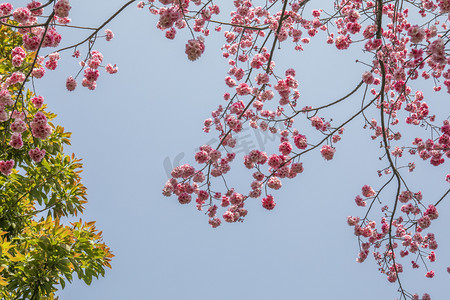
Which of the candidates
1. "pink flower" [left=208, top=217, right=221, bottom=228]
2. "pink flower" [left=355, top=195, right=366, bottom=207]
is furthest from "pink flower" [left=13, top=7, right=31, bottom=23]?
"pink flower" [left=355, top=195, right=366, bottom=207]

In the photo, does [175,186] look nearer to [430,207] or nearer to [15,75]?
[15,75]

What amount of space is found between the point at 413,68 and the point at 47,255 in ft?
14.5

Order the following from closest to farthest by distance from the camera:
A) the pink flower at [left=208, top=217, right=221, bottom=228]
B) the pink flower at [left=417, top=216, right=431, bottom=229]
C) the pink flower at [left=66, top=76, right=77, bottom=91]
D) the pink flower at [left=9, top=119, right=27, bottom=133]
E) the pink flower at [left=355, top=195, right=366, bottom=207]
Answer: the pink flower at [left=9, top=119, right=27, bottom=133] < the pink flower at [left=66, top=76, right=77, bottom=91] < the pink flower at [left=417, top=216, right=431, bottom=229] < the pink flower at [left=208, top=217, right=221, bottom=228] < the pink flower at [left=355, top=195, right=366, bottom=207]

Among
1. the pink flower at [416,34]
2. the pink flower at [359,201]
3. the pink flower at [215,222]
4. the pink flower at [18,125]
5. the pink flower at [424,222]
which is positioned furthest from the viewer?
the pink flower at [359,201]

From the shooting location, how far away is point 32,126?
3100mm

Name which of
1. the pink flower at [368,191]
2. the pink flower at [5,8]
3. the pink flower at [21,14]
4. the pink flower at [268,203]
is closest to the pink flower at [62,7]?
the pink flower at [21,14]

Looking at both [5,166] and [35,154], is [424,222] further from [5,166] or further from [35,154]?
[5,166]

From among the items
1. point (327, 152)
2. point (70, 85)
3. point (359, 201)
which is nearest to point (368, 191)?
point (359, 201)

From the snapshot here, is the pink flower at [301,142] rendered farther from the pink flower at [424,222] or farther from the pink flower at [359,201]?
the pink flower at [424,222]

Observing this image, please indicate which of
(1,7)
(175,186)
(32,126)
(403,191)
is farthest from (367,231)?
(1,7)

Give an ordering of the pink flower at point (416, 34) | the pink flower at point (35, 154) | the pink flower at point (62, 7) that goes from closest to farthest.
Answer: the pink flower at point (62, 7)
the pink flower at point (416, 34)
the pink flower at point (35, 154)

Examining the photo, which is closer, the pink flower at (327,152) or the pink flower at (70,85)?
the pink flower at (70,85)

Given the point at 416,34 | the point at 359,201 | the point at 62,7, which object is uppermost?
the point at 62,7

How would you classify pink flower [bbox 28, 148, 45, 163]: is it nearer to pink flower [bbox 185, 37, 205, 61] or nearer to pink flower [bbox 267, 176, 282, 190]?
pink flower [bbox 185, 37, 205, 61]
